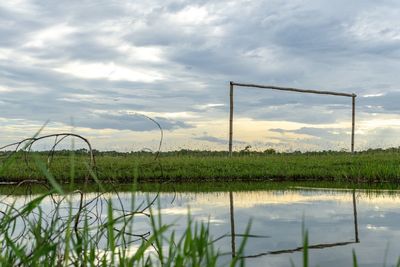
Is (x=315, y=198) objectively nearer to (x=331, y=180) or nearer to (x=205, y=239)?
(x=331, y=180)

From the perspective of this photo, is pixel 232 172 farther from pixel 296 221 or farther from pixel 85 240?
pixel 85 240

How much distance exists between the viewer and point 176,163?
10695 millimetres

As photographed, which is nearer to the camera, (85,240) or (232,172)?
(85,240)

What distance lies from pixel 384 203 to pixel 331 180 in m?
3.48

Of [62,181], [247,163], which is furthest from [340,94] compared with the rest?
[62,181]

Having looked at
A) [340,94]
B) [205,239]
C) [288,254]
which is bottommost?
[288,254]

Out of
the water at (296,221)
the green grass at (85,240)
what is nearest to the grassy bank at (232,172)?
the water at (296,221)

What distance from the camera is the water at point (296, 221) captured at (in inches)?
145

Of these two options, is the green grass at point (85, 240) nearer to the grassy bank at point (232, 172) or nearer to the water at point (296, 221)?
the water at point (296, 221)

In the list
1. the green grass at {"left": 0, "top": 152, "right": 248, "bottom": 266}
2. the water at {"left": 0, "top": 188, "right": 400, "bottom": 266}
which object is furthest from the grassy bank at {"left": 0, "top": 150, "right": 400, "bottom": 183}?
the green grass at {"left": 0, "top": 152, "right": 248, "bottom": 266}

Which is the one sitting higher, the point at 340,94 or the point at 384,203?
the point at 340,94

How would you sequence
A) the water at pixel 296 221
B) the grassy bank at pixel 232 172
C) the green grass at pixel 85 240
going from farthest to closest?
the grassy bank at pixel 232 172
the water at pixel 296 221
the green grass at pixel 85 240

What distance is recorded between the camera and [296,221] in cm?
505

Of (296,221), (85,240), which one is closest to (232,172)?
(296,221)
